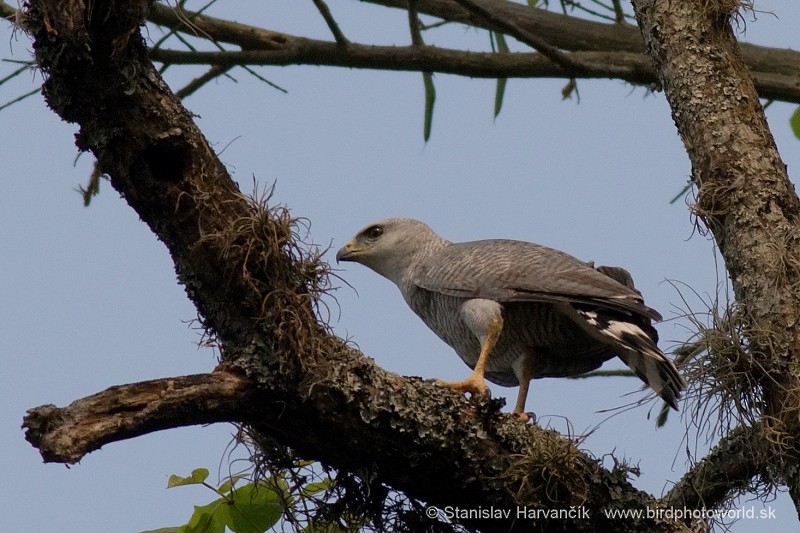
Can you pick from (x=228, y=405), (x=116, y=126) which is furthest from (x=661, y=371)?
(x=116, y=126)

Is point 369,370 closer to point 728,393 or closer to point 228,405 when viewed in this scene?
point 228,405

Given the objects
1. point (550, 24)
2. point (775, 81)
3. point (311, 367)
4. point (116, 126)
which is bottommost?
point (311, 367)

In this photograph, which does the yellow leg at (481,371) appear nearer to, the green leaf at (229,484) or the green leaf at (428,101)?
the green leaf at (229,484)

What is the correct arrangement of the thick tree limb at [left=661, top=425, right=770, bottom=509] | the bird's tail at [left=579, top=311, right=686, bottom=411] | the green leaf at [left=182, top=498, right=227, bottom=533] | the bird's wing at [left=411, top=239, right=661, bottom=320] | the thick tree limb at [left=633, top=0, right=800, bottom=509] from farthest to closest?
the bird's wing at [left=411, top=239, right=661, bottom=320]
the bird's tail at [left=579, top=311, right=686, bottom=411]
the thick tree limb at [left=661, top=425, right=770, bottom=509]
the thick tree limb at [left=633, top=0, right=800, bottom=509]
the green leaf at [left=182, top=498, right=227, bottom=533]

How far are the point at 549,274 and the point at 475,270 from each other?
15.7 inches

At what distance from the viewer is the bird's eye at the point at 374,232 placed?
261 inches

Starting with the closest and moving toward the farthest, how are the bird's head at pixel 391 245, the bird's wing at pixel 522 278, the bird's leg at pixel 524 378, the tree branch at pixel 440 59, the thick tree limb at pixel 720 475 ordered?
the thick tree limb at pixel 720 475 → the bird's wing at pixel 522 278 → the bird's leg at pixel 524 378 → the tree branch at pixel 440 59 → the bird's head at pixel 391 245

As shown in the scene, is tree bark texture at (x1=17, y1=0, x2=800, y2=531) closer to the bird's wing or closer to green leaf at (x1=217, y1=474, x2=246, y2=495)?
green leaf at (x1=217, y1=474, x2=246, y2=495)

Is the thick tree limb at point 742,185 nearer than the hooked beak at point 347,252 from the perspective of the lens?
Yes

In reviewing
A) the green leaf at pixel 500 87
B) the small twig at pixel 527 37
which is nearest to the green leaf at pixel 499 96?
the green leaf at pixel 500 87

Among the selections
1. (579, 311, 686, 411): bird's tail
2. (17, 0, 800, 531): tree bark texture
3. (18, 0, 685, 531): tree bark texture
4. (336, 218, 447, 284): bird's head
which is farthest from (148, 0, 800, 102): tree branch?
(18, 0, 685, 531): tree bark texture

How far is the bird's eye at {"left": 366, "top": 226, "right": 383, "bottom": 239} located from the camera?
6.64 metres

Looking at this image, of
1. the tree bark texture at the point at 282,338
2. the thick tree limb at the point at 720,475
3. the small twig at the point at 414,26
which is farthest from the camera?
the small twig at the point at 414,26

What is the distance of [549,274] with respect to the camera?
5484 millimetres
